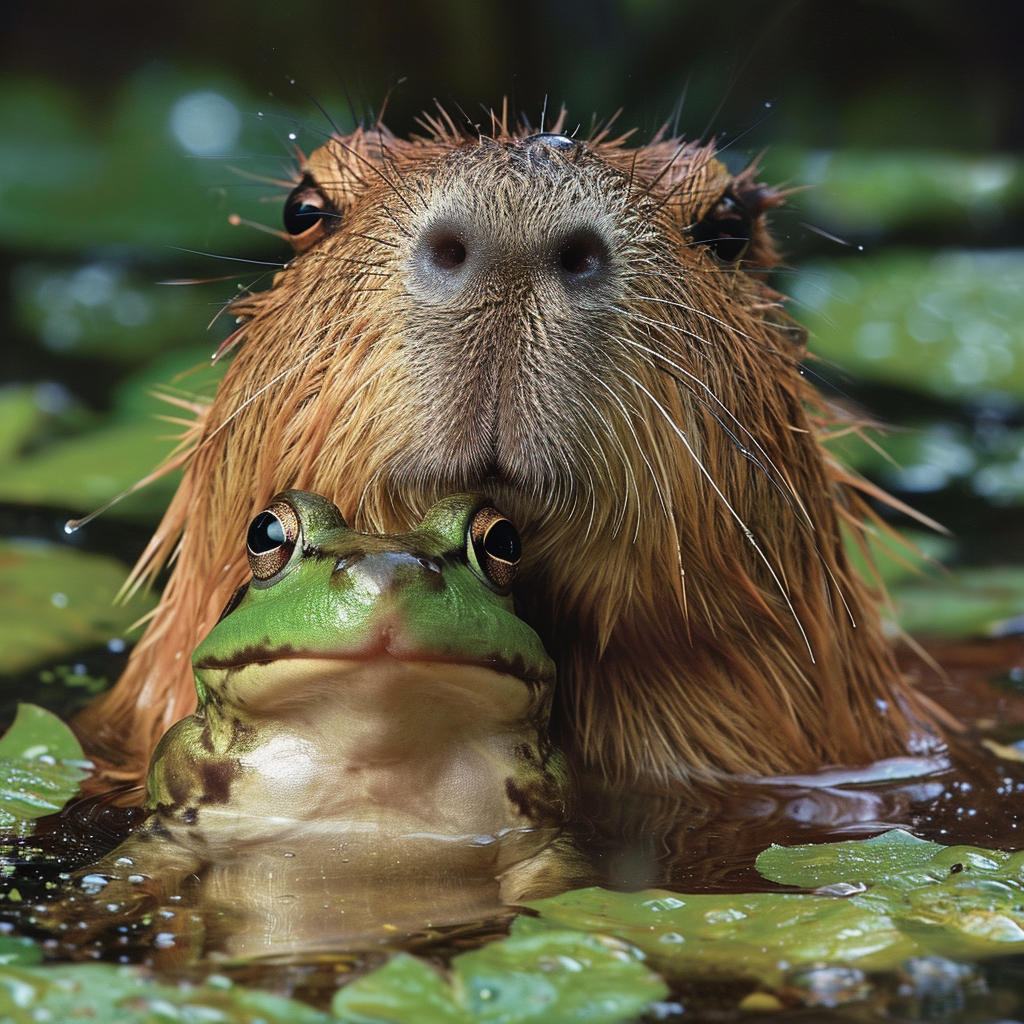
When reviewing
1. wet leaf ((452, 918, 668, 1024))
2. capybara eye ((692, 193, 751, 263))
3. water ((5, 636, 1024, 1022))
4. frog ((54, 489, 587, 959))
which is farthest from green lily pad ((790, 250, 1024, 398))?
wet leaf ((452, 918, 668, 1024))

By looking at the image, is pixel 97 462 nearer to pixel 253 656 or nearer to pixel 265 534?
pixel 265 534

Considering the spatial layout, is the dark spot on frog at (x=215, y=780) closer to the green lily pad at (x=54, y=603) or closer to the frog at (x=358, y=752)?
the frog at (x=358, y=752)

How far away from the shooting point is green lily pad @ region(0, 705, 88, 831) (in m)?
2.34

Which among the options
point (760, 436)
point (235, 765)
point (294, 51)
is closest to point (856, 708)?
point (760, 436)

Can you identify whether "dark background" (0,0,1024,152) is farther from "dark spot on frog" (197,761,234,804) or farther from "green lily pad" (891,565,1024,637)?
"green lily pad" (891,565,1024,637)

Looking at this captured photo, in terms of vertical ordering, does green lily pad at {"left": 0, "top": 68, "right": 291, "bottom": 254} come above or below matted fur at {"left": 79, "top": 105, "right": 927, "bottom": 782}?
above

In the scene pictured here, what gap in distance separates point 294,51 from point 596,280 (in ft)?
6.86

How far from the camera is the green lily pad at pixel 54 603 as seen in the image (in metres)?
3.48

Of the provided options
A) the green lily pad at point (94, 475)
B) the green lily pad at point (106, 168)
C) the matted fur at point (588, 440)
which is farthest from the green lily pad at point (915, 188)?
the matted fur at point (588, 440)

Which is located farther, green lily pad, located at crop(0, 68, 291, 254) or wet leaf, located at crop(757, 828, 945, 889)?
green lily pad, located at crop(0, 68, 291, 254)

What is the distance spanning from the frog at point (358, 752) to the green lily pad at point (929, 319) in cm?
370

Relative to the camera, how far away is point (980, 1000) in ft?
5.38

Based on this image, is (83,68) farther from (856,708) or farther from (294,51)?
(856,708)

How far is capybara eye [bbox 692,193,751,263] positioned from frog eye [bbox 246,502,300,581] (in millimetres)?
856
